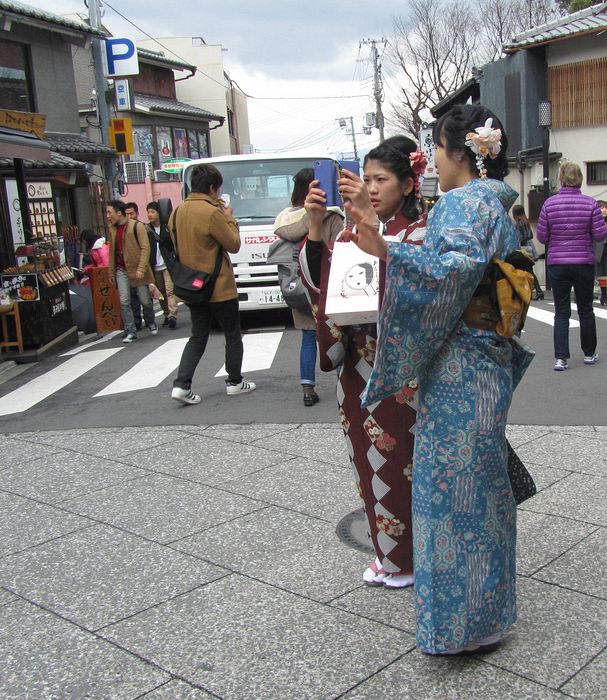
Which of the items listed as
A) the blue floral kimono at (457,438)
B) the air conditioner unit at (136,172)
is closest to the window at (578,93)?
the air conditioner unit at (136,172)

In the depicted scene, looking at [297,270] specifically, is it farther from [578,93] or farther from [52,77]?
[578,93]

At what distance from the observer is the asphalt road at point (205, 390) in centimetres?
618

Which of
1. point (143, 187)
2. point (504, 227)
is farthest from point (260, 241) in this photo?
point (143, 187)

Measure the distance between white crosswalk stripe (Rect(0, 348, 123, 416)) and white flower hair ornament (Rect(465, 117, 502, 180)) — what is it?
18.5 ft

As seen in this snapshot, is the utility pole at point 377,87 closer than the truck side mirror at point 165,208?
No

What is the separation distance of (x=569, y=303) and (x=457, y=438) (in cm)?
546

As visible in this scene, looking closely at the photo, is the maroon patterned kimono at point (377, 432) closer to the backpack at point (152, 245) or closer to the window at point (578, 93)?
the backpack at point (152, 245)

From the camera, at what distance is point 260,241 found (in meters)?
10.5

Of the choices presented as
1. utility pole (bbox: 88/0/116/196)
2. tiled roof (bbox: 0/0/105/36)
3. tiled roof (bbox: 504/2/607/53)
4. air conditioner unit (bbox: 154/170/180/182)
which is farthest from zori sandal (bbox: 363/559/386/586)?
air conditioner unit (bbox: 154/170/180/182)

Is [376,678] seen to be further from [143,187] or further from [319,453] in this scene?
[143,187]

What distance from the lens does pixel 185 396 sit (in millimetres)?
6668

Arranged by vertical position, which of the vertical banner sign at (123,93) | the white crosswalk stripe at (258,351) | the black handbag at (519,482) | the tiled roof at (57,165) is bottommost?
the white crosswalk stripe at (258,351)

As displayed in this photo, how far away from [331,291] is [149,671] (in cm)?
141

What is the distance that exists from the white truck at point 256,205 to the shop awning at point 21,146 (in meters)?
1.99
